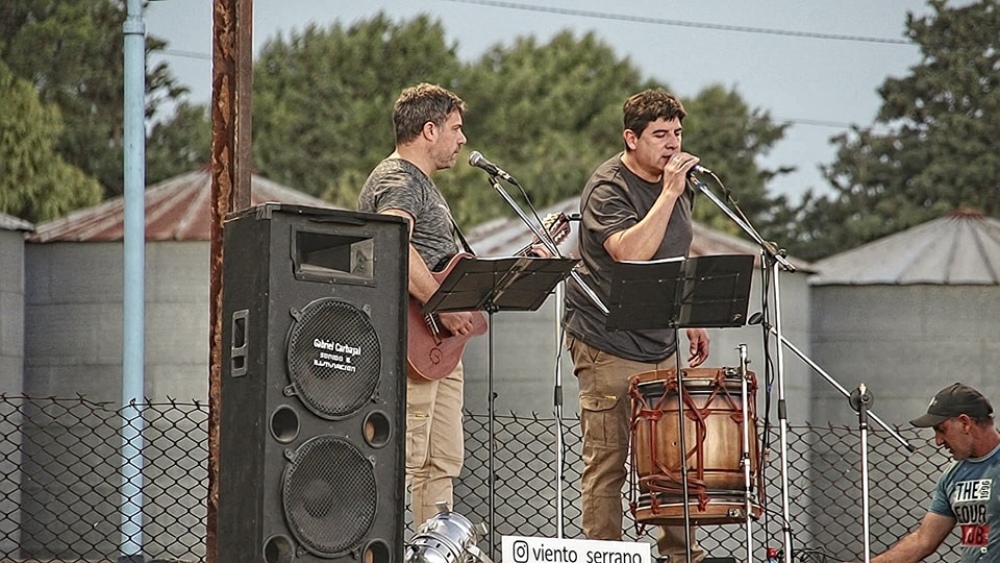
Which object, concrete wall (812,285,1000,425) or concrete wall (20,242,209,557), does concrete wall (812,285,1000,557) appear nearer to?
concrete wall (812,285,1000,425)

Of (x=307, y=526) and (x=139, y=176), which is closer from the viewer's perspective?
(x=307, y=526)

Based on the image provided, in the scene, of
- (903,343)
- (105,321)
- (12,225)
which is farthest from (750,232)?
(903,343)

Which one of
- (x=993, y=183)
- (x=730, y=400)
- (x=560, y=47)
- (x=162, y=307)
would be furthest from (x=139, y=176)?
(x=560, y=47)

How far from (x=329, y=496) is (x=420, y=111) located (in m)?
2.31

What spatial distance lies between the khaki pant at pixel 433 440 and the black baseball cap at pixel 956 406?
7.07ft

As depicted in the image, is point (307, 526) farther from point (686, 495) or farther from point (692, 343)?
point (692, 343)

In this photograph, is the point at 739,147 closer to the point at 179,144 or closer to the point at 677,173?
the point at 179,144

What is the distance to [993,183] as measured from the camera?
3875 centimetres

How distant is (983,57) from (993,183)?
17.5 ft

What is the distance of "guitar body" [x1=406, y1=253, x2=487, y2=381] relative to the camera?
277 inches

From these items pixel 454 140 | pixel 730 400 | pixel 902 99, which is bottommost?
pixel 730 400

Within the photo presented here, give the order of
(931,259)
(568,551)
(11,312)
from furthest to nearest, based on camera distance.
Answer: (931,259) → (11,312) → (568,551)

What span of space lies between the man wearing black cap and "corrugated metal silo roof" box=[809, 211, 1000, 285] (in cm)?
689

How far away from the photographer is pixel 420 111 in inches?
291
